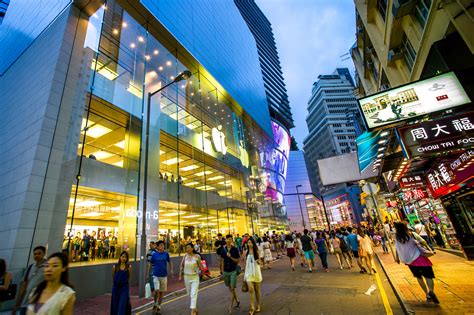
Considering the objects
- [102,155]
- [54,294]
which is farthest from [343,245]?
[102,155]

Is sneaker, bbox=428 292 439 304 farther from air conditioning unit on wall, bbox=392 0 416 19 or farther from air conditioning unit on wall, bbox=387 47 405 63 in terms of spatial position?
air conditioning unit on wall, bbox=387 47 405 63

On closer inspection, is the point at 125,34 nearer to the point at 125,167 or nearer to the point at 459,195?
the point at 125,167

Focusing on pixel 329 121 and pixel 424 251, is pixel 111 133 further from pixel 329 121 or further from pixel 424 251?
pixel 329 121

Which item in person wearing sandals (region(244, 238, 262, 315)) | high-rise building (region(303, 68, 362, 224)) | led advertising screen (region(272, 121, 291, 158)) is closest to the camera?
person wearing sandals (region(244, 238, 262, 315))

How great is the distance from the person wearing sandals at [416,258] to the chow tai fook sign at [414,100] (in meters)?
3.07

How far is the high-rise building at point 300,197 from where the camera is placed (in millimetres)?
73688

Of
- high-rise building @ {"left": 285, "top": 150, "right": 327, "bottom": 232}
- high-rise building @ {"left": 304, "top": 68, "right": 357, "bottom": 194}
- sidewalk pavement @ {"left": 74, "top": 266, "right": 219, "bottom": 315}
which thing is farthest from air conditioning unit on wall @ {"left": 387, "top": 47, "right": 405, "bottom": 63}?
high-rise building @ {"left": 304, "top": 68, "right": 357, "bottom": 194}

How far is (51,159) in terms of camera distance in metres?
9.81

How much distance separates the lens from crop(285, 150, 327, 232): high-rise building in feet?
242

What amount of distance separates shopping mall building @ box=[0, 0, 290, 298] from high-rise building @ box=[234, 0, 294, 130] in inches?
2810

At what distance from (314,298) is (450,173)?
7681 millimetres

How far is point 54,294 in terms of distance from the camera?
248cm

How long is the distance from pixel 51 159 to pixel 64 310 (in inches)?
380

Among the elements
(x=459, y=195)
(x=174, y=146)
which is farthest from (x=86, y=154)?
(x=459, y=195)
